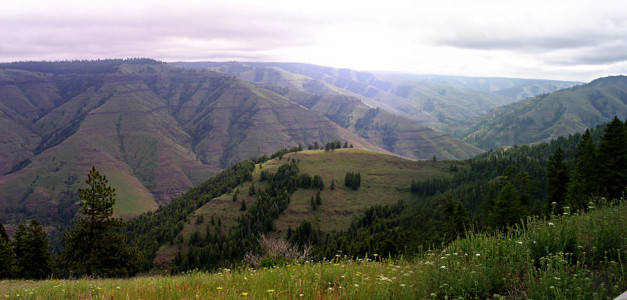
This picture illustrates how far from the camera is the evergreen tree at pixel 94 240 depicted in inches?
1494

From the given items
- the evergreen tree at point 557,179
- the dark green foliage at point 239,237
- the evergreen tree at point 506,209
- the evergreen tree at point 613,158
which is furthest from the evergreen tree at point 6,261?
the evergreen tree at point 557,179

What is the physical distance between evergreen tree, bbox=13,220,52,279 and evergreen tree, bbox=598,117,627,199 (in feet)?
260

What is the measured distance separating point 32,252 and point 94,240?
69.9 feet

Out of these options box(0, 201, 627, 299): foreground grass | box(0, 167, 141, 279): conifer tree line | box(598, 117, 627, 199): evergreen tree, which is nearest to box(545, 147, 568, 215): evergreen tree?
box(598, 117, 627, 199): evergreen tree

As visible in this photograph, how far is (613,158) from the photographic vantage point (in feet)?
138

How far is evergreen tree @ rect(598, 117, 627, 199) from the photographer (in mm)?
40844

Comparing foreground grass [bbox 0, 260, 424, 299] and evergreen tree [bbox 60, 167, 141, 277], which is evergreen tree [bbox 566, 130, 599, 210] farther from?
evergreen tree [bbox 60, 167, 141, 277]

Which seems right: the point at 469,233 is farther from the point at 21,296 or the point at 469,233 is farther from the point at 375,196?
the point at 375,196

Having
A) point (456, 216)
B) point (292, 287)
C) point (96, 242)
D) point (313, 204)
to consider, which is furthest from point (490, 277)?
point (313, 204)

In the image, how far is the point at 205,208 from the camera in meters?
192

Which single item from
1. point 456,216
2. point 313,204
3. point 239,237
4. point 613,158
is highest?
point 613,158

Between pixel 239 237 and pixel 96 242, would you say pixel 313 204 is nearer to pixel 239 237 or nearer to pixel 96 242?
pixel 239 237

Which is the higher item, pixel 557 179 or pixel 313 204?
pixel 557 179

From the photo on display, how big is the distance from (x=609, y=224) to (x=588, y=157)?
49.8 metres
